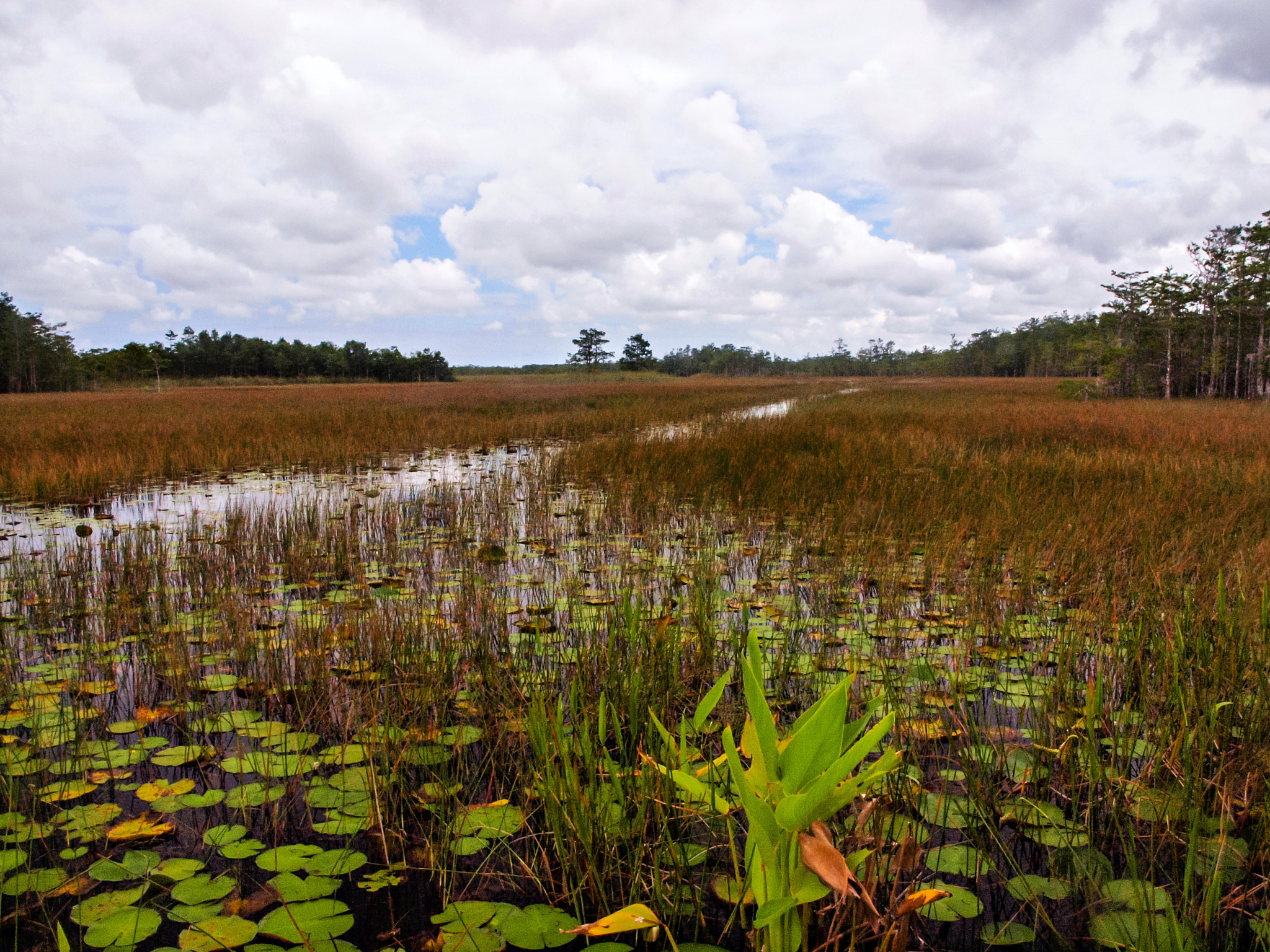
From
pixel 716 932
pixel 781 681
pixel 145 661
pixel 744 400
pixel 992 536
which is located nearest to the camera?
pixel 716 932

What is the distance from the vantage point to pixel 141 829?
5.65ft

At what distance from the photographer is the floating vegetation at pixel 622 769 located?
1.40 meters

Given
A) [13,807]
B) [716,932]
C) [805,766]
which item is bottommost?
[716,932]

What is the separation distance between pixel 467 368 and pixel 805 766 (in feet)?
537

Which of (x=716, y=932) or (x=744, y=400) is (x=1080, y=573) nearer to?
(x=716, y=932)

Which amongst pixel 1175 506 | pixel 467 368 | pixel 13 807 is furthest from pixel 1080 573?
pixel 467 368

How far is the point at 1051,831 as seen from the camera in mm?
1774

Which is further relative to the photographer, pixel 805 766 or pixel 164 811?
pixel 164 811

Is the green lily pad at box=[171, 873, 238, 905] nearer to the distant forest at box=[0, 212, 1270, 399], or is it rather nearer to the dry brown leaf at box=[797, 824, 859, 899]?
the dry brown leaf at box=[797, 824, 859, 899]

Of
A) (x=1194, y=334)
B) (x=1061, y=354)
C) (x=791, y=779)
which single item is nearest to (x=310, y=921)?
(x=791, y=779)

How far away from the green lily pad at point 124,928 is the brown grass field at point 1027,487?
3896 mm

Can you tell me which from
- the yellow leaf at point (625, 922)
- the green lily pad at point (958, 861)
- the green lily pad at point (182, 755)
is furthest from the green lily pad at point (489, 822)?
the green lily pad at point (958, 861)

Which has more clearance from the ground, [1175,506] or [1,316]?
[1,316]

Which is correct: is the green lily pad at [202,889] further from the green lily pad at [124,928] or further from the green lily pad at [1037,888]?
the green lily pad at [1037,888]
